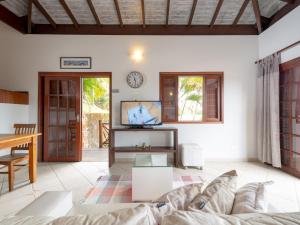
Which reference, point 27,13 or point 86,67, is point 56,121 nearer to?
point 86,67

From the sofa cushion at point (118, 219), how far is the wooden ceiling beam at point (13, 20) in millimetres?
4875

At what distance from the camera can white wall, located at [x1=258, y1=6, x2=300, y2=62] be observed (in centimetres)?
370

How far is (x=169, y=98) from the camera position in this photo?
5.01 m

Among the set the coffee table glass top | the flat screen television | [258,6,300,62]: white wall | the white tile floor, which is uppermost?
[258,6,300,62]: white wall

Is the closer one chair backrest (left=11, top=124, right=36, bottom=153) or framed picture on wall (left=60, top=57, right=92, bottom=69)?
chair backrest (left=11, top=124, right=36, bottom=153)

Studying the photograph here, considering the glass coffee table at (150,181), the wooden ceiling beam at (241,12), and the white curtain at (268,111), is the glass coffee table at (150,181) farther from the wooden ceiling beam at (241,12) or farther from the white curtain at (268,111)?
the wooden ceiling beam at (241,12)

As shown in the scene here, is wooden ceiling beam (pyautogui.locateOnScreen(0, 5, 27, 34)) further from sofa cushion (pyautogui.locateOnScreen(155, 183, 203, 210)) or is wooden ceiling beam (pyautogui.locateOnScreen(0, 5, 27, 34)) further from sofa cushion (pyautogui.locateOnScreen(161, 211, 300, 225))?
sofa cushion (pyautogui.locateOnScreen(161, 211, 300, 225))

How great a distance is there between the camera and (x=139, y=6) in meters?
4.28

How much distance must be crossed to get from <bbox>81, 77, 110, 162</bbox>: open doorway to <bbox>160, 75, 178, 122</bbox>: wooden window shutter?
2430mm

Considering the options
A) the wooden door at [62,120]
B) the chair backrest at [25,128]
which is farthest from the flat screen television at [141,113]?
the chair backrest at [25,128]

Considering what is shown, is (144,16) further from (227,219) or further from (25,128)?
(227,219)

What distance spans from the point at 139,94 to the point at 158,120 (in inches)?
29.6

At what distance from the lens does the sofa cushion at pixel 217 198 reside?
927mm

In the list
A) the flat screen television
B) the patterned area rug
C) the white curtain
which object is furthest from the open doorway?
the white curtain
